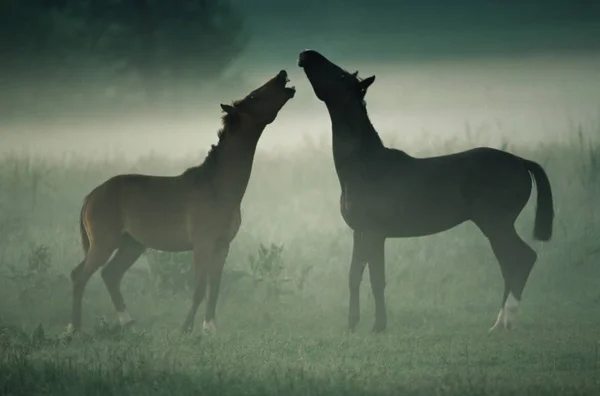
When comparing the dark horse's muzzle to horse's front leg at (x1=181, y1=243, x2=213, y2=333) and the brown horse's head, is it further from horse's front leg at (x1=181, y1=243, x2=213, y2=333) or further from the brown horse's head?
horse's front leg at (x1=181, y1=243, x2=213, y2=333)

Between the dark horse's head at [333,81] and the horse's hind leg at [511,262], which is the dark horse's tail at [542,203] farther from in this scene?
the dark horse's head at [333,81]

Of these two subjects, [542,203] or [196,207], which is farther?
[542,203]

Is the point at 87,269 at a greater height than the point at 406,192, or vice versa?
the point at 406,192

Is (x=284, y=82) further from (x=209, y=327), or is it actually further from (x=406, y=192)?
(x=209, y=327)

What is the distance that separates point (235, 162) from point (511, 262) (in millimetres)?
2208

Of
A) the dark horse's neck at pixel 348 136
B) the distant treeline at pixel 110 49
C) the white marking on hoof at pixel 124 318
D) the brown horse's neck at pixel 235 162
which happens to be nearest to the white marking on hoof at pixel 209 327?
the white marking on hoof at pixel 124 318

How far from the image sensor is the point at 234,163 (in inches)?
349

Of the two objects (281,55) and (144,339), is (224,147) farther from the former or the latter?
(281,55)

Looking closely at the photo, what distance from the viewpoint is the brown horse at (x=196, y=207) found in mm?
8789

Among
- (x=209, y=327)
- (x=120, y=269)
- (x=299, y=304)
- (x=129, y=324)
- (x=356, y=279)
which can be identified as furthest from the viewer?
(x=299, y=304)

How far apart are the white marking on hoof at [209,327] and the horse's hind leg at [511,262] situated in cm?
208

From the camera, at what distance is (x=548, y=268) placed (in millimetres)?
10688

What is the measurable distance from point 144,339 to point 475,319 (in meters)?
2.72

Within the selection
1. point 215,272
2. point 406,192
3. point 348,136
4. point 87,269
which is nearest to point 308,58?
point 348,136
